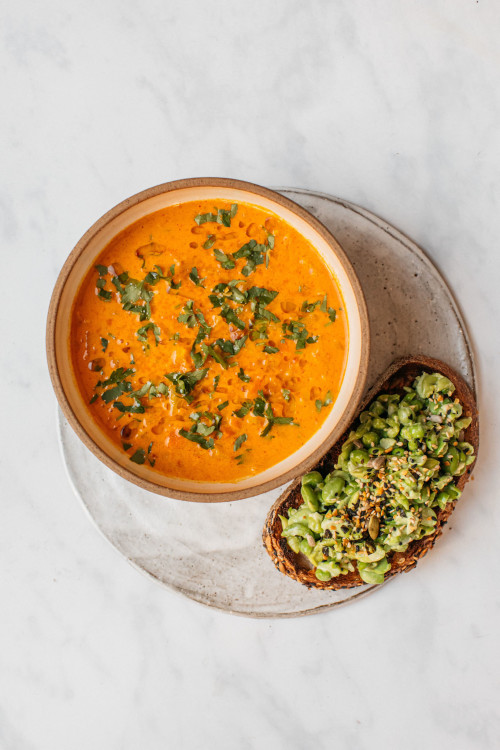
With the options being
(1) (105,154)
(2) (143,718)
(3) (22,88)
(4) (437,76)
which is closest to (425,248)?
(4) (437,76)

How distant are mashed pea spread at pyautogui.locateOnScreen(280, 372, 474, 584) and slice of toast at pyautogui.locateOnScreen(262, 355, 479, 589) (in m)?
0.06

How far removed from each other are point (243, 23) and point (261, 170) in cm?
75

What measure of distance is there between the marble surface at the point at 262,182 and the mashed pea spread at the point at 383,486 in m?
0.44

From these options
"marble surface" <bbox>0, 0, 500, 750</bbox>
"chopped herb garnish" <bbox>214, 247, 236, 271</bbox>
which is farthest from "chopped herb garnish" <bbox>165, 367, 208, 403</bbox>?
"marble surface" <bbox>0, 0, 500, 750</bbox>

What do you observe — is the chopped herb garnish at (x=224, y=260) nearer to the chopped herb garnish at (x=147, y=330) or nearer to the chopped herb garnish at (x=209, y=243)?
the chopped herb garnish at (x=209, y=243)

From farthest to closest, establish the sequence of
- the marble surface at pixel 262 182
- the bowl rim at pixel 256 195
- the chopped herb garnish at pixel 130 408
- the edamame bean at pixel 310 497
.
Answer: the marble surface at pixel 262 182, the edamame bean at pixel 310 497, the chopped herb garnish at pixel 130 408, the bowl rim at pixel 256 195

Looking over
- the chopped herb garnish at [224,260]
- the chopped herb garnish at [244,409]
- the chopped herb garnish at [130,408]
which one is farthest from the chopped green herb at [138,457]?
the chopped herb garnish at [224,260]

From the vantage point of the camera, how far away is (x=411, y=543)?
2.84 meters

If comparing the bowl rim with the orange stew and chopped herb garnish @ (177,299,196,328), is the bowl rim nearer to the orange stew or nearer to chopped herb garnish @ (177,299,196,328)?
the orange stew

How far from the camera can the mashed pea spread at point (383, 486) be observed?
2647mm

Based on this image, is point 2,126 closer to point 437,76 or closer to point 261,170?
point 261,170

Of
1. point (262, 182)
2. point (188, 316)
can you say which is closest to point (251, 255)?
point (188, 316)

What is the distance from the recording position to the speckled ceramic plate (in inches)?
115

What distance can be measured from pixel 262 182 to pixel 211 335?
3.19ft
